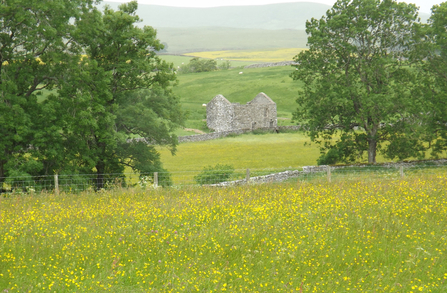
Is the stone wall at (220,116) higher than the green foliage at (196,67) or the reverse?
the reverse

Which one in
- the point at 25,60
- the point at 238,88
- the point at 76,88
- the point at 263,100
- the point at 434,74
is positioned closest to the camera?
the point at 25,60

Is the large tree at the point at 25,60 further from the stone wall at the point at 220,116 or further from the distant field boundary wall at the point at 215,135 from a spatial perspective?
the stone wall at the point at 220,116

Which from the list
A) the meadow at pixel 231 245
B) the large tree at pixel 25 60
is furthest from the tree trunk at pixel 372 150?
the meadow at pixel 231 245

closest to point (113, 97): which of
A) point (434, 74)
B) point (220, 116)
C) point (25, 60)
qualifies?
point (25, 60)

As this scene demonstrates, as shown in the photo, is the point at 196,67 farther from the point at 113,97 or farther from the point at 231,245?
the point at 231,245

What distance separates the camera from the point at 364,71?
33.9 m

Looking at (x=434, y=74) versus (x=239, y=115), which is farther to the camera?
(x=239, y=115)

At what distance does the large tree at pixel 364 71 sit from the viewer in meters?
31.7

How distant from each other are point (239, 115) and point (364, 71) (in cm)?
3867

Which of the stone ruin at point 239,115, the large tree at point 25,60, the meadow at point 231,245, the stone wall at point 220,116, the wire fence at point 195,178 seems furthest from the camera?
the stone ruin at point 239,115

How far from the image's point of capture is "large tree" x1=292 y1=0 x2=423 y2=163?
104 feet

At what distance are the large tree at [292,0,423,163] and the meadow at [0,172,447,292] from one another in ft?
71.3

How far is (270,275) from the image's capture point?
6926 mm

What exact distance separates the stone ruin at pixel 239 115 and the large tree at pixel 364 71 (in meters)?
35.1
